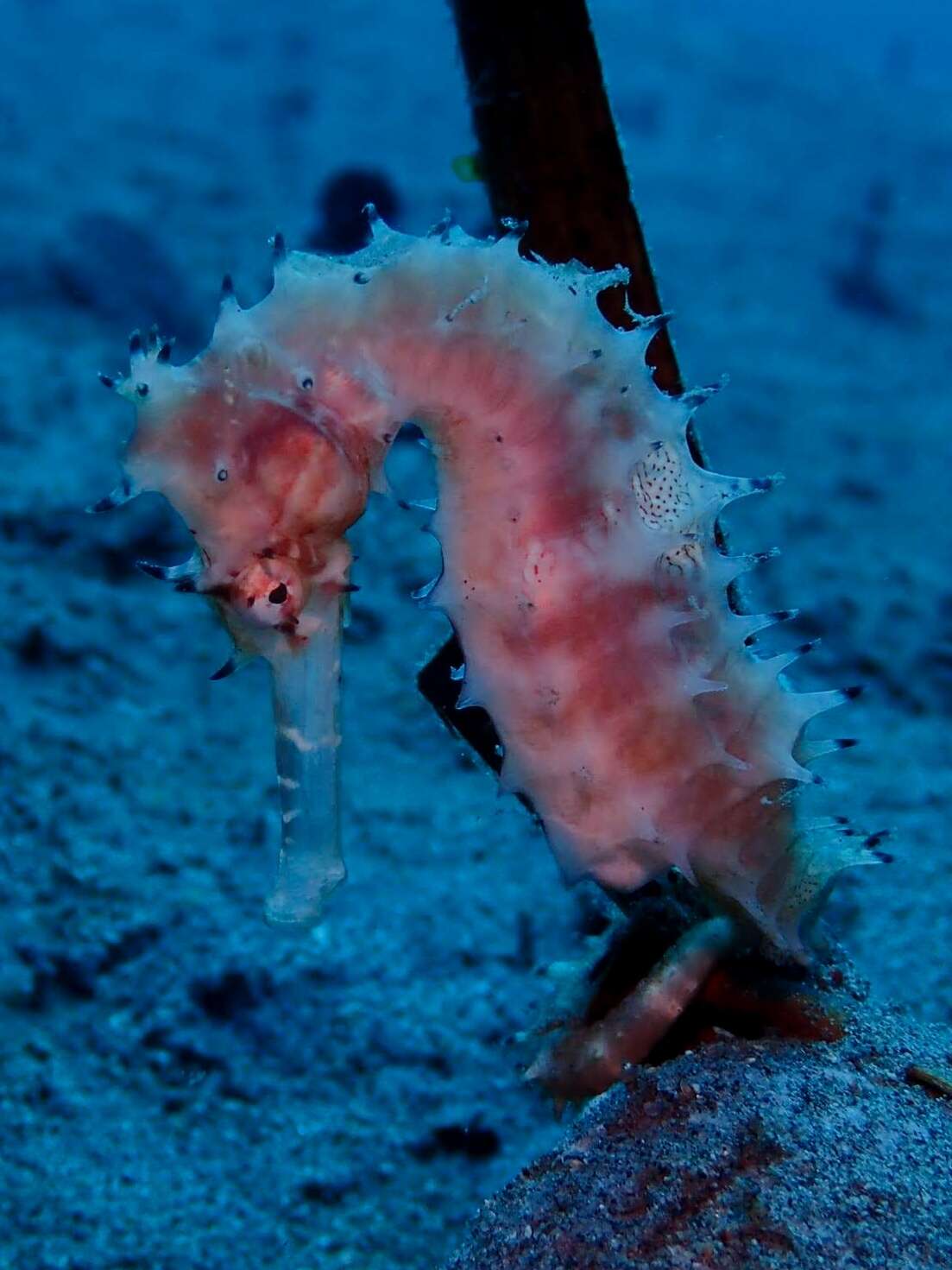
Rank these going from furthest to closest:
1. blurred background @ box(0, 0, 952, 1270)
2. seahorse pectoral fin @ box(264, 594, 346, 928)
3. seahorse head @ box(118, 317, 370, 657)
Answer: blurred background @ box(0, 0, 952, 1270) → seahorse pectoral fin @ box(264, 594, 346, 928) → seahorse head @ box(118, 317, 370, 657)

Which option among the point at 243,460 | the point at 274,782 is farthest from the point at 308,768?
the point at 274,782

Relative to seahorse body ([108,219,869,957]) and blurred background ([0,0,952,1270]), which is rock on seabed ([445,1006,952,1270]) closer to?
seahorse body ([108,219,869,957])

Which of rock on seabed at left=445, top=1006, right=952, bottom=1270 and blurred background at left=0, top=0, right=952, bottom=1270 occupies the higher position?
blurred background at left=0, top=0, right=952, bottom=1270

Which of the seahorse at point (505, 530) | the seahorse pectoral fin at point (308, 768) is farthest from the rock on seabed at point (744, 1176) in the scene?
the seahorse pectoral fin at point (308, 768)

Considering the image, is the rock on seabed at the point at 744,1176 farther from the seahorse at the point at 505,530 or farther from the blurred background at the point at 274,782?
the blurred background at the point at 274,782

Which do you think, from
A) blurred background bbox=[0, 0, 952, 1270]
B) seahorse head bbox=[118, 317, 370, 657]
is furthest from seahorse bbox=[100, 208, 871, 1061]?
blurred background bbox=[0, 0, 952, 1270]

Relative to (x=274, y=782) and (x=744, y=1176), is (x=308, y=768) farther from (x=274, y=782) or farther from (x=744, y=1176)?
(x=274, y=782)
